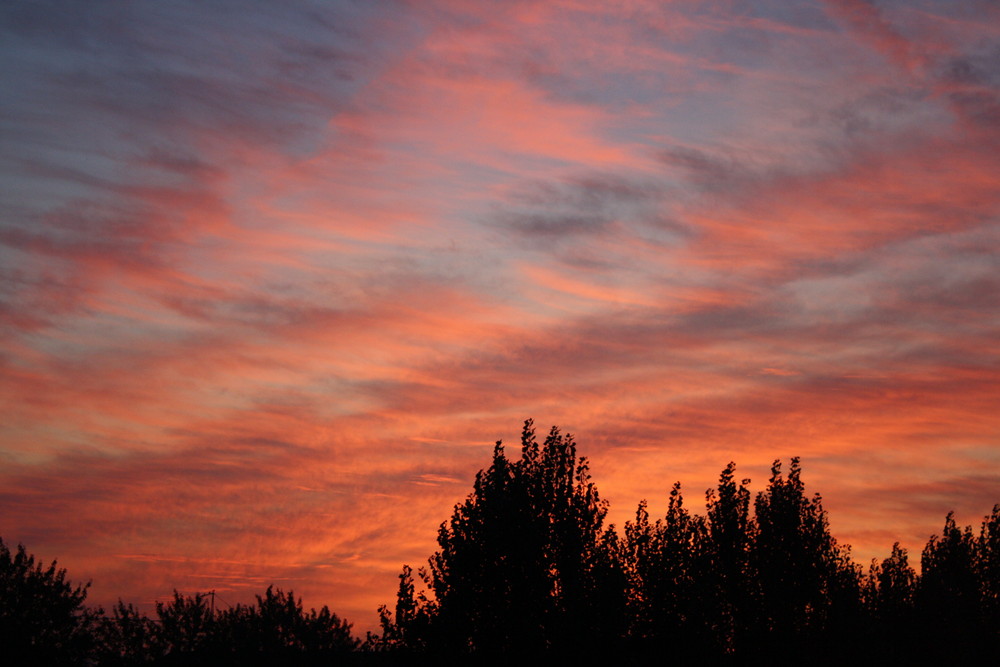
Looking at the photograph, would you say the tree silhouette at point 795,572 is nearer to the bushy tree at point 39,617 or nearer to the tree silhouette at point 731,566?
the tree silhouette at point 731,566

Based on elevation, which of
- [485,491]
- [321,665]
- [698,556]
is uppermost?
[485,491]

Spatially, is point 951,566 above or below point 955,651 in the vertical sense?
above

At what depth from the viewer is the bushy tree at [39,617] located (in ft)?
233

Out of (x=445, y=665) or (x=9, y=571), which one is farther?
(x=9, y=571)

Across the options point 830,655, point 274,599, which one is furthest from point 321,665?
point 830,655

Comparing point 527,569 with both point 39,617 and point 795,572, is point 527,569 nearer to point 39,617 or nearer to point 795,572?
point 795,572

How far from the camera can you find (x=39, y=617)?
73438mm

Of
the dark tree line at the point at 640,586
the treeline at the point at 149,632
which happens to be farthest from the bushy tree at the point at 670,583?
the treeline at the point at 149,632

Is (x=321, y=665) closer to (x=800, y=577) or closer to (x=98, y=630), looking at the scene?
(x=98, y=630)

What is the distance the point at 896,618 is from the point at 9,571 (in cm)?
6109

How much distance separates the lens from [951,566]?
52.2 meters

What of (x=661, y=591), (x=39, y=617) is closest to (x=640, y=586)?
(x=661, y=591)

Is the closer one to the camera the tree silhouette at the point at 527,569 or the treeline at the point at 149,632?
the tree silhouette at the point at 527,569

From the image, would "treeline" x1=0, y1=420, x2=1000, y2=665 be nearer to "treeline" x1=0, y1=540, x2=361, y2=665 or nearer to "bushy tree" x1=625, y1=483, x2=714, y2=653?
"bushy tree" x1=625, y1=483, x2=714, y2=653
